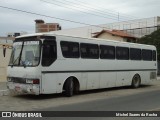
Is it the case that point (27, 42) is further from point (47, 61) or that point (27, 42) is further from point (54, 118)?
point (54, 118)

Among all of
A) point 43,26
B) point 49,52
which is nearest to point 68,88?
point 49,52

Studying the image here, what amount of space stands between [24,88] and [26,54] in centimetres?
160

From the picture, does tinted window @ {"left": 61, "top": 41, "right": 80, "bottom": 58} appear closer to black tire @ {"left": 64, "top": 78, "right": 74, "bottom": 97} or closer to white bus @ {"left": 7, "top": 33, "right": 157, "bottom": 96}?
white bus @ {"left": 7, "top": 33, "right": 157, "bottom": 96}

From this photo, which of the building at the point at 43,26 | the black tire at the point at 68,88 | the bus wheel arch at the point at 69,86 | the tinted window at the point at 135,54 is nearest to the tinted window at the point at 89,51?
the bus wheel arch at the point at 69,86

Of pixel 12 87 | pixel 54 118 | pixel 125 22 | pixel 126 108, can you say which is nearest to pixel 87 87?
pixel 12 87

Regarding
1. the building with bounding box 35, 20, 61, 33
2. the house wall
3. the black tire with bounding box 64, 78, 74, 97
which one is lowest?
the black tire with bounding box 64, 78, 74, 97

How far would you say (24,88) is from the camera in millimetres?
16078

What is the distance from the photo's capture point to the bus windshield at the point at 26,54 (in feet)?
53.0

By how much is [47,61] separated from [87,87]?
11.2 feet

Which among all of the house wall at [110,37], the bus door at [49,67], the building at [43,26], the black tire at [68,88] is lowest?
the black tire at [68,88]

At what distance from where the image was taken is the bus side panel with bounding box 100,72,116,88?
19.9 metres

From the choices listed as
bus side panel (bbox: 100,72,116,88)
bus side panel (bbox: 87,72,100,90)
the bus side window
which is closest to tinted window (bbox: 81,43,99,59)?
bus side panel (bbox: 87,72,100,90)

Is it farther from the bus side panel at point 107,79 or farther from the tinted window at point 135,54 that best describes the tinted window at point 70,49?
the tinted window at point 135,54

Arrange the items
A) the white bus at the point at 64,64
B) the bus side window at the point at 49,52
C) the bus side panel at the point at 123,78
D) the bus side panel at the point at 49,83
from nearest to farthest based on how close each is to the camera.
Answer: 1. the bus side panel at the point at 49,83
2. the white bus at the point at 64,64
3. the bus side window at the point at 49,52
4. the bus side panel at the point at 123,78
